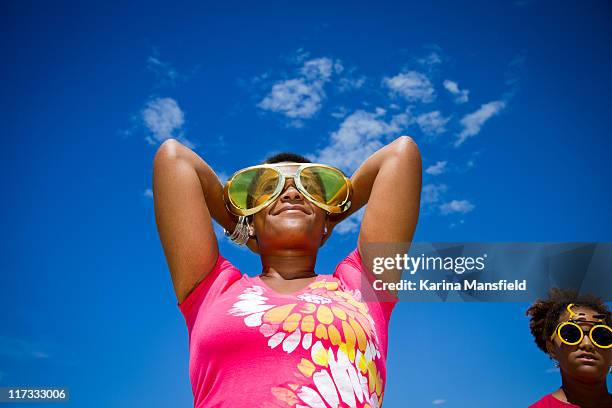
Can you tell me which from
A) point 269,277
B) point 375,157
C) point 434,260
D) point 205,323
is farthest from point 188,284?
point 434,260

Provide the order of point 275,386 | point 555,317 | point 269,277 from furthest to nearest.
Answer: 1. point 555,317
2. point 269,277
3. point 275,386

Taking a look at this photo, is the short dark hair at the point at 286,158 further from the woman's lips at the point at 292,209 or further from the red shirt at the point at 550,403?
the red shirt at the point at 550,403

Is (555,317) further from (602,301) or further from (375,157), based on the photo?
(375,157)

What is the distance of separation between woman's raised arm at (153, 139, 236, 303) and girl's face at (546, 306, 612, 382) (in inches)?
145

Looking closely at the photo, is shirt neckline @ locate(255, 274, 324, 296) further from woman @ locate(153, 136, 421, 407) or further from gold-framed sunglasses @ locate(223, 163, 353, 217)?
gold-framed sunglasses @ locate(223, 163, 353, 217)

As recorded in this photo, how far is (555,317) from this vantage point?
5672 mm

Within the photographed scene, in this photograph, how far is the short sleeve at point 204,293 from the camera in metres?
3.13

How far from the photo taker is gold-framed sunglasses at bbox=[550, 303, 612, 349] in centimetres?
506

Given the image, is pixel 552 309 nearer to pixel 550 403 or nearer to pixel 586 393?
pixel 586 393

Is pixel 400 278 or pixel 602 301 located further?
pixel 602 301

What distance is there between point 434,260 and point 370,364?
4.80ft

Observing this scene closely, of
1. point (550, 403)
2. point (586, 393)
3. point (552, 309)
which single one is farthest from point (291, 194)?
point (552, 309)

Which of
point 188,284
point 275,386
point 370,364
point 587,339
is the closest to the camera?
point 275,386

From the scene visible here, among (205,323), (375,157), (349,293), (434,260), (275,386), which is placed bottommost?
(275,386)
